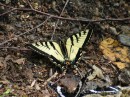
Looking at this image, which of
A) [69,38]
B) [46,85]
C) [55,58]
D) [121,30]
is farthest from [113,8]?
[46,85]

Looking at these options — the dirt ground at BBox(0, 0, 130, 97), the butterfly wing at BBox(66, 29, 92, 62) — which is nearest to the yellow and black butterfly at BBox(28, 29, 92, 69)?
the butterfly wing at BBox(66, 29, 92, 62)

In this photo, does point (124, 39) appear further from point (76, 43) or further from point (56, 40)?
point (56, 40)

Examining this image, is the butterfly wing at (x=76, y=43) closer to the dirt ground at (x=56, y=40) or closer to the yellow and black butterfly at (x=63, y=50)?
the yellow and black butterfly at (x=63, y=50)

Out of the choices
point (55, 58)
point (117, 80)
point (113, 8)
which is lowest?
point (117, 80)

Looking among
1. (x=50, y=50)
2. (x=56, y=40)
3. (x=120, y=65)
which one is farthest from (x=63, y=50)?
(x=120, y=65)

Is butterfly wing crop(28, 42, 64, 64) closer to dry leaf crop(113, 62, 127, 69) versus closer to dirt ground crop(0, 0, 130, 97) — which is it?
dirt ground crop(0, 0, 130, 97)

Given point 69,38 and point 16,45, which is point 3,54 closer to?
point 16,45
